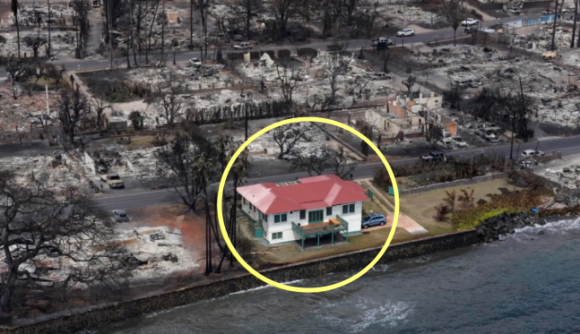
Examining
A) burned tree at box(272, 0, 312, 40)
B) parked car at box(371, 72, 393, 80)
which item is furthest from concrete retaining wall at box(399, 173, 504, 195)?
burned tree at box(272, 0, 312, 40)

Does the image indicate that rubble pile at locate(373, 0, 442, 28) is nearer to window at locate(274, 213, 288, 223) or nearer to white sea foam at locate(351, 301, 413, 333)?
window at locate(274, 213, 288, 223)

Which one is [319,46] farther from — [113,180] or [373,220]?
[373,220]

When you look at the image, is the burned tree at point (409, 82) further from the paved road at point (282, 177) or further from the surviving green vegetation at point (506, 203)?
the surviving green vegetation at point (506, 203)

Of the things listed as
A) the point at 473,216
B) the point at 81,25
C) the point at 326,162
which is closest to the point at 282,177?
the point at 326,162

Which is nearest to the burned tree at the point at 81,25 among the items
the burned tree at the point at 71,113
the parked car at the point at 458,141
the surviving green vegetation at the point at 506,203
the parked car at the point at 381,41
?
the burned tree at the point at 71,113

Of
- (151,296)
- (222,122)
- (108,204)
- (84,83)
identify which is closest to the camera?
(151,296)

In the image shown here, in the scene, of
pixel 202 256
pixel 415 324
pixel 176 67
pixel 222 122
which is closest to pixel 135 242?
pixel 202 256

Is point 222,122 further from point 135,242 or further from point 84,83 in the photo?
point 135,242
